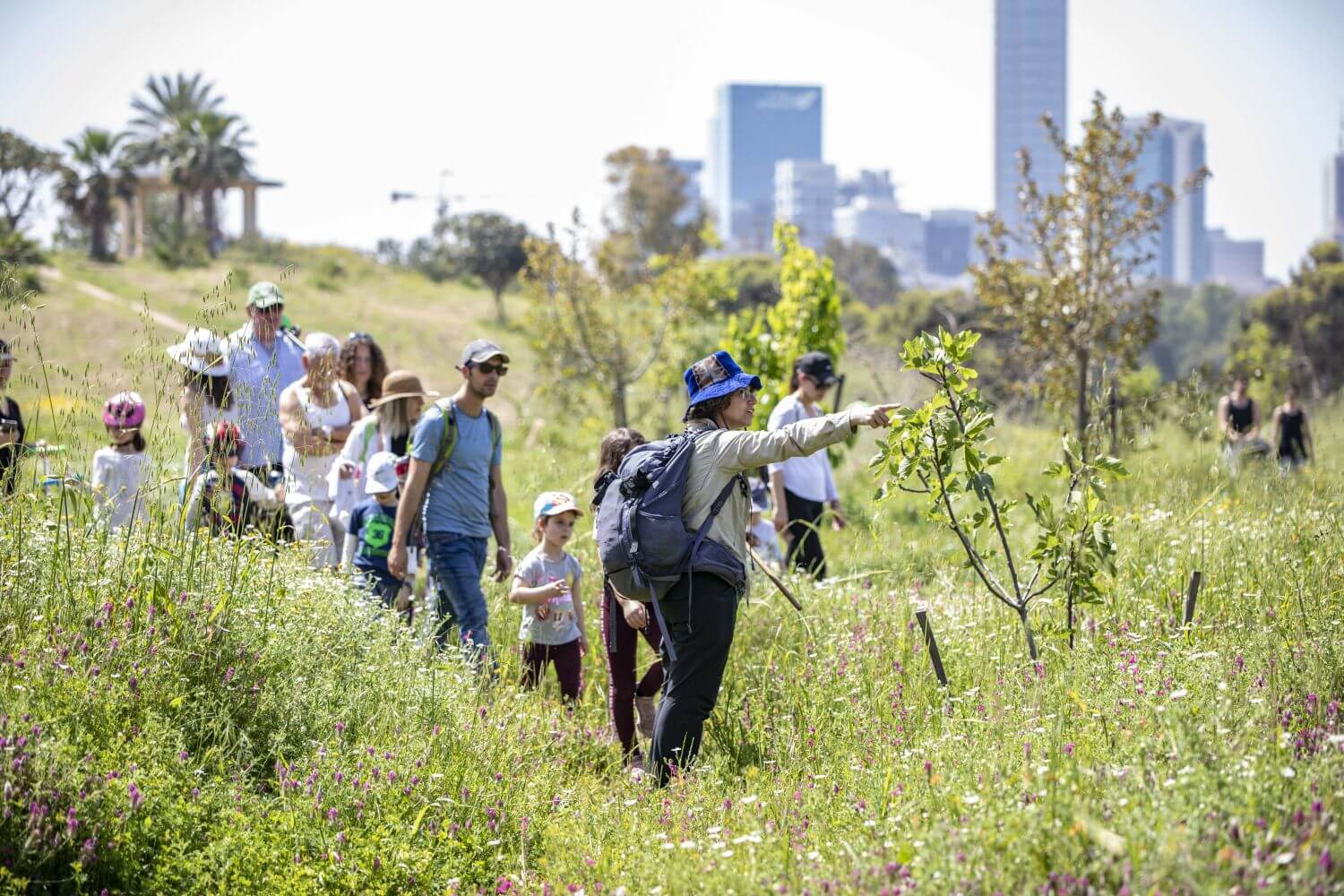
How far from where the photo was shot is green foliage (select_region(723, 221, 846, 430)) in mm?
10703

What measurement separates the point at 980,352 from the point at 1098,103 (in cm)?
1432

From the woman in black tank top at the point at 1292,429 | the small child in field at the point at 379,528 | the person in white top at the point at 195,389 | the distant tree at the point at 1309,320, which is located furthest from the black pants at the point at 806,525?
the distant tree at the point at 1309,320

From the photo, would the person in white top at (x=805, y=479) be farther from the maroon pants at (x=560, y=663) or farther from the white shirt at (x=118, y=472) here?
the white shirt at (x=118, y=472)

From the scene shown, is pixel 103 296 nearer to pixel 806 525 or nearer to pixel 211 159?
pixel 211 159

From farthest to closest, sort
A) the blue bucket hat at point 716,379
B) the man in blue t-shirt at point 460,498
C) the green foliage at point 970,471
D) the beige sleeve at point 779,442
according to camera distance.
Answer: the man in blue t-shirt at point 460,498
the blue bucket hat at point 716,379
the green foliage at point 970,471
the beige sleeve at point 779,442

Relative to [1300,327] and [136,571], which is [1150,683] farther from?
[1300,327]

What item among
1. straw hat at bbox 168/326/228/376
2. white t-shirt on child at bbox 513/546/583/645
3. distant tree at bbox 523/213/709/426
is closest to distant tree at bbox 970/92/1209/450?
distant tree at bbox 523/213/709/426

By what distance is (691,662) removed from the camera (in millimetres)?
4594

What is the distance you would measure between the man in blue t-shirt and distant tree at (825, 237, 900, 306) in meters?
74.0

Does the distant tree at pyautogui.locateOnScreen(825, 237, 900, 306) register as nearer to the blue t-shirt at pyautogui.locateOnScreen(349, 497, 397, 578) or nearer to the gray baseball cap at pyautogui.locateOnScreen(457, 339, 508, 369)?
the blue t-shirt at pyautogui.locateOnScreen(349, 497, 397, 578)

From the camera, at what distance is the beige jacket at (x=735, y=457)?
4.33m

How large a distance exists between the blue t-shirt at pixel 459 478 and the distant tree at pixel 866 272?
74.0m

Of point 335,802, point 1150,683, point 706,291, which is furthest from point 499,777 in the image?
point 706,291

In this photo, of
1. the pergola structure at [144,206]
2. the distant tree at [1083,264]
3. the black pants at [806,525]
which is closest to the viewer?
the black pants at [806,525]
